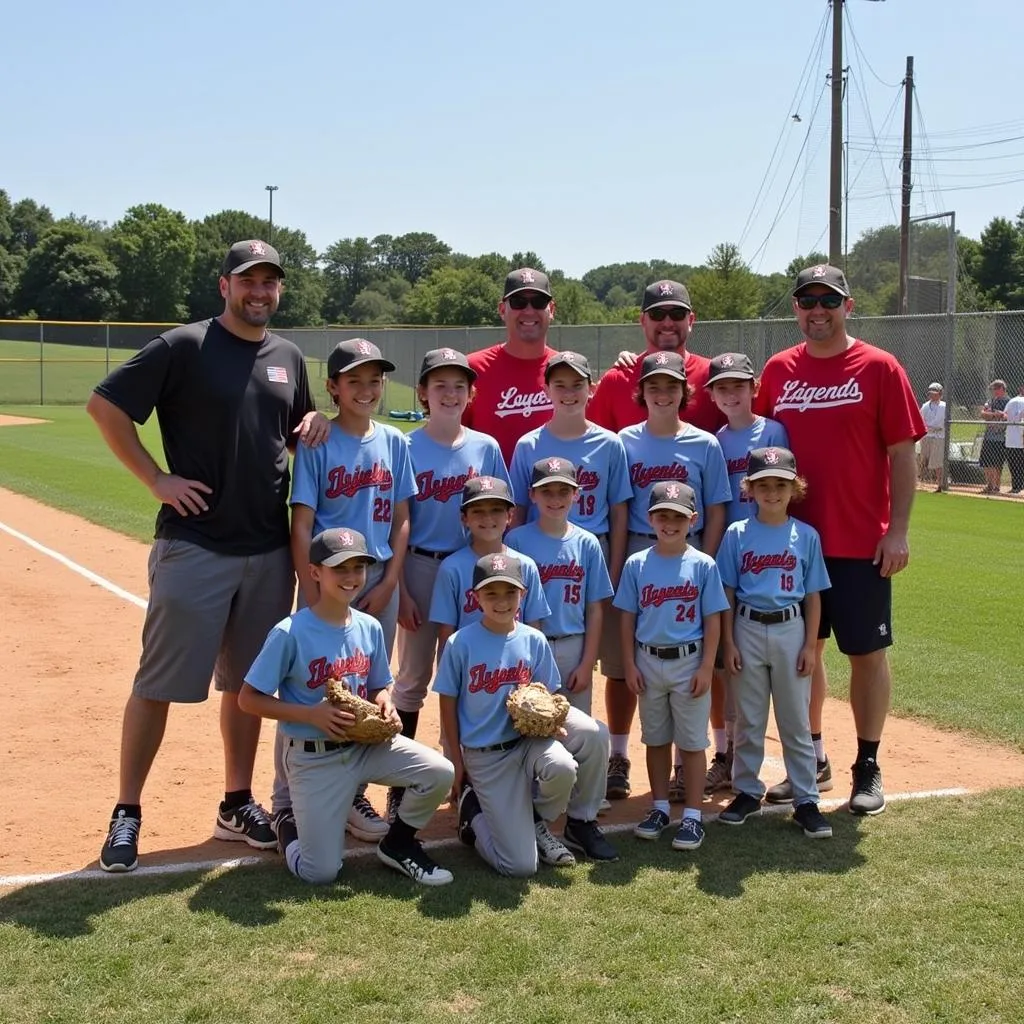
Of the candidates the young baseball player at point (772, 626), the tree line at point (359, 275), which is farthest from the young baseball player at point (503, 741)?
the tree line at point (359, 275)

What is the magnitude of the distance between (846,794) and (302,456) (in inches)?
113

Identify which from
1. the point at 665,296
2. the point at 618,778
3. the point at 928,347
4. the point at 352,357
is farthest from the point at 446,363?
the point at 928,347

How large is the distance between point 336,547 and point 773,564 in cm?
185

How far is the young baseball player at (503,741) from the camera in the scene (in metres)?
4.42

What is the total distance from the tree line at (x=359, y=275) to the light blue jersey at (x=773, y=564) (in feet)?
78.2

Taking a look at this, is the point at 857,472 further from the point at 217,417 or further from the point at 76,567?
the point at 76,567

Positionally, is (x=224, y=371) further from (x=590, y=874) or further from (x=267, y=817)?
Result: (x=590, y=874)

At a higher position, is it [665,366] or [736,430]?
[665,366]

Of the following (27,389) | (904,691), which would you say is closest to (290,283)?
(27,389)

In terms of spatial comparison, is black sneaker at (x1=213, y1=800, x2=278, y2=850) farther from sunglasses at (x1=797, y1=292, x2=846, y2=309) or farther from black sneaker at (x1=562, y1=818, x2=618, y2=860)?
sunglasses at (x1=797, y1=292, x2=846, y2=309)

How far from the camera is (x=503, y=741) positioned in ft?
Result: 14.9

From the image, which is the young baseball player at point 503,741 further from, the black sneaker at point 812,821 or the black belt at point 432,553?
the black sneaker at point 812,821

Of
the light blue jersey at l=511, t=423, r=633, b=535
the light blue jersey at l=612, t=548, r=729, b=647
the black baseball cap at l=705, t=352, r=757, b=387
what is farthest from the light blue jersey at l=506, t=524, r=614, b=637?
the black baseball cap at l=705, t=352, r=757, b=387

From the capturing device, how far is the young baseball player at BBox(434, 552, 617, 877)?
14.5 ft
